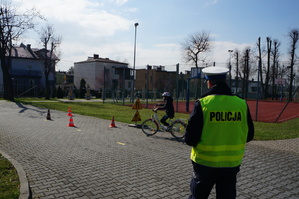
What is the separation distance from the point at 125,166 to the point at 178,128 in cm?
383

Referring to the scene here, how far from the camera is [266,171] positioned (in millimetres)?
6141

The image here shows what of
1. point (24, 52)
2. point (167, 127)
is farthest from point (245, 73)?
point (24, 52)

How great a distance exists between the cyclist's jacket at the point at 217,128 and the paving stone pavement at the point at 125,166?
2.12 meters

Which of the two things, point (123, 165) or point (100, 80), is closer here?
point (123, 165)

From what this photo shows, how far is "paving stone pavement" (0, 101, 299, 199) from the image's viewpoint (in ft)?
15.6

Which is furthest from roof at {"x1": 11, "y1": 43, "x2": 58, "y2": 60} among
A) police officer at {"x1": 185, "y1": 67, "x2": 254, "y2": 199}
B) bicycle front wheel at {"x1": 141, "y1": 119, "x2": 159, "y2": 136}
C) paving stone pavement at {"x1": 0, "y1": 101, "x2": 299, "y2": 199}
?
police officer at {"x1": 185, "y1": 67, "x2": 254, "y2": 199}

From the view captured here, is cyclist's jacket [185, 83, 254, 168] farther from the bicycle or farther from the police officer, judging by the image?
the bicycle

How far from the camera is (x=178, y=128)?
31.8ft

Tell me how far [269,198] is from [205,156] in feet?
8.50

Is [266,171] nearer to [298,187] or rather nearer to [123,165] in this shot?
[298,187]

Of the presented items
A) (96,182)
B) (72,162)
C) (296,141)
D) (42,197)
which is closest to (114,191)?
(96,182)

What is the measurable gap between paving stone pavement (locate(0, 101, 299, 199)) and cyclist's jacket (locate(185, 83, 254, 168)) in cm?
212

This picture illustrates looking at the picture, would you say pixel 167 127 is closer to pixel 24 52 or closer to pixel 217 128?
pixel 217 128

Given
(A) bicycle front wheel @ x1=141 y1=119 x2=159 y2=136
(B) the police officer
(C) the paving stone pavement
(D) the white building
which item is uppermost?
(D) the white building
